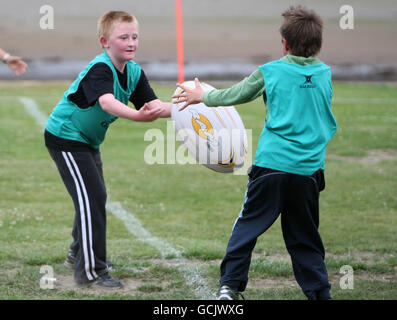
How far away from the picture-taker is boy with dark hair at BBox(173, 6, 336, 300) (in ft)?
13.3

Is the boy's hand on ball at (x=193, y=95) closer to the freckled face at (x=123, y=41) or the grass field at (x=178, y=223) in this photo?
the freckled face at (x=123, y=41)

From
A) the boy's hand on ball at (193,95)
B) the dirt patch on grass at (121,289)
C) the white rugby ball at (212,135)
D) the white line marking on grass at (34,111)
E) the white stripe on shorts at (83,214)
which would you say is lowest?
the white line marking on grass at (34,111)

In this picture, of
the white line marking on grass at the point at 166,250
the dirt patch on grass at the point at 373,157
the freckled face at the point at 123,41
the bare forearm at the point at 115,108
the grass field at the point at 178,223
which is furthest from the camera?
the dirt patch on grass at the point at 373,157

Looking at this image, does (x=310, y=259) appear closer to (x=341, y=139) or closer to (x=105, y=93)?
(x=105, y=93)

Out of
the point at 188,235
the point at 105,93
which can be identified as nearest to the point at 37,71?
the point at 188,235

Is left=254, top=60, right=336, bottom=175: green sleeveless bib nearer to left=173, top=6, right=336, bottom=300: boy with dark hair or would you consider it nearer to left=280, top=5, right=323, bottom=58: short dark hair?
left=173, top=6, right=336, bottom=300: boy with dark hair

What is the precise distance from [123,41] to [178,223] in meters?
2.83

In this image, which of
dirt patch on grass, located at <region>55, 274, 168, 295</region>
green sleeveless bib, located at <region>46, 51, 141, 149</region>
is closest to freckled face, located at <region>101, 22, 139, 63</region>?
green sleeveless bib, located at <region>46, 51, 141, 149</region>

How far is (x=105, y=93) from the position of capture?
14.9 ft

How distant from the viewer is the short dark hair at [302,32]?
408cm

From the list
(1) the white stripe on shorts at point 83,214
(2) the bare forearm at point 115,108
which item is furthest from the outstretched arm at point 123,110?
(1) the white stripe on shorts at point 83,214

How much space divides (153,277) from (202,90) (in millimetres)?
1668

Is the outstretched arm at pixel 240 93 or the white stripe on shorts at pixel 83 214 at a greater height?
the outstretched arm at pixel 240 93

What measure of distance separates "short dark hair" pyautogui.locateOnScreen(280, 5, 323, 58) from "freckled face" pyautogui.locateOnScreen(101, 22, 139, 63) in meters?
1.15
